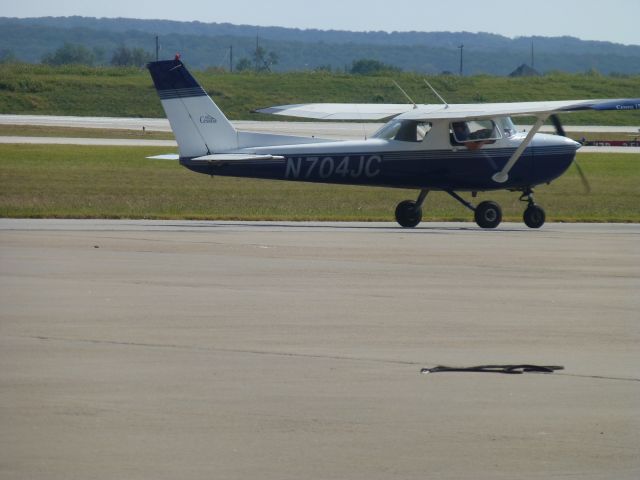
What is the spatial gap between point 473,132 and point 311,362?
12760 mm

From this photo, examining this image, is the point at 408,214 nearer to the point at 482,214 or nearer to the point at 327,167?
the point at 482,214

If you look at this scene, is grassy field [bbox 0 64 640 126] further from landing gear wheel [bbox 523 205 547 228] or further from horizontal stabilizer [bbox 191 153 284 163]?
horizontal stabilizer [bbox 191 153 284 163]

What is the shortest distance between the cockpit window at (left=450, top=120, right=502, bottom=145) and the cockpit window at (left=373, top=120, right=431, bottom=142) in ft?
1.49

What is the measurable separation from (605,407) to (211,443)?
2.60 meters

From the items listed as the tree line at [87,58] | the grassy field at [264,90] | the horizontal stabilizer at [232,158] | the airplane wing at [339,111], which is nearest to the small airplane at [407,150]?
the horizontal stabilizer at [232,158]

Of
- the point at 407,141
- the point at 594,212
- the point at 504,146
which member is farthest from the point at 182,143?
the point at 594,212

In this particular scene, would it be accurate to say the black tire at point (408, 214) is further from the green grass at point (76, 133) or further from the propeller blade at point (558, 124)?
the green grass at point (76, 133)

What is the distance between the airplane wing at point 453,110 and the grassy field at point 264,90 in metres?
43.5

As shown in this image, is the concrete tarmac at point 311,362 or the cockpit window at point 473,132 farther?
the cockpit window at point 473,132

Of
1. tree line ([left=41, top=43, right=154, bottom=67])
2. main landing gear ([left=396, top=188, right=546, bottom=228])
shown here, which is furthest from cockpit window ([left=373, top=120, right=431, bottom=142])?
tree line ([left=41, top=43, right=154, bottom=67])

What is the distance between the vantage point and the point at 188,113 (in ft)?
67.2

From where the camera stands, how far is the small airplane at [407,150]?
67.1ft

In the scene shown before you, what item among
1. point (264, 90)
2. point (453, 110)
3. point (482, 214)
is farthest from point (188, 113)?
point (264, 90)

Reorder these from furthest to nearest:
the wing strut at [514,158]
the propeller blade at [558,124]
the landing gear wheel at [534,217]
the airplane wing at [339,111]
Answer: the airplane wing at [339,111], the propeller blade at [558,124], the landing gear wheel at [534,217], the wing strut at [514,158]
